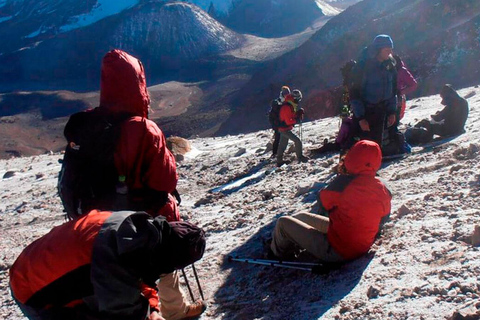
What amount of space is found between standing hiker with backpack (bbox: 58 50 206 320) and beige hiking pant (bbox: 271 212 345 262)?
135 centimetres

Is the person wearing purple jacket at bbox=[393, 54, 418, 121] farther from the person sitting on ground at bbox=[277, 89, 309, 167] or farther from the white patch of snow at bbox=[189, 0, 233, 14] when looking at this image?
the white patch of snow at bbox=[189, 0, 233, 14]

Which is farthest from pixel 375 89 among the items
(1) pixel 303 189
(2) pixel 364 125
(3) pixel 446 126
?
(3) pixel 446 126

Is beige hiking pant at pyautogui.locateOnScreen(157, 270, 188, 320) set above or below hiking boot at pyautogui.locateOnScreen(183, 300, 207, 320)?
above

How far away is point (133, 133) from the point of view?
2.91m

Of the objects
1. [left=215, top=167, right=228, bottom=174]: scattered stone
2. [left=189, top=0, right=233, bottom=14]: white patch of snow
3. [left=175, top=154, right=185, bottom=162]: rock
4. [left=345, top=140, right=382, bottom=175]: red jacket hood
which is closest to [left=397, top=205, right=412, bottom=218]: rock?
[left=345, top=140, right=382, bottom=175]: red jacket hood

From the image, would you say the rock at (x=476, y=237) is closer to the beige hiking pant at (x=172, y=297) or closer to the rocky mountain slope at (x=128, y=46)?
the beige hiking pant at (x=172, y=297)

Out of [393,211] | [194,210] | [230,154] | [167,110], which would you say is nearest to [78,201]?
[393,211]

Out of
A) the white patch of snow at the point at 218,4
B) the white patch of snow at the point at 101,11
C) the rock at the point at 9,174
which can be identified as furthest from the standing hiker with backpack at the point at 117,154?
the white patch of snow at the point at 218,4

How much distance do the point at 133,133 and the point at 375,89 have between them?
4.19 meters

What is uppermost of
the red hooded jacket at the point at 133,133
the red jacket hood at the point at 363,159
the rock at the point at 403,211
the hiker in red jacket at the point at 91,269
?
the red hooded jacket at the point at 133,133

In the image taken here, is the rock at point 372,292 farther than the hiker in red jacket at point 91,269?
Yes

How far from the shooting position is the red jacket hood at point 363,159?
372cm

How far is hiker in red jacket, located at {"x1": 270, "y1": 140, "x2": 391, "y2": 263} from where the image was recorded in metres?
3.73

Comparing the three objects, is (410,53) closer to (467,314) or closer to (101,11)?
(467,314)
